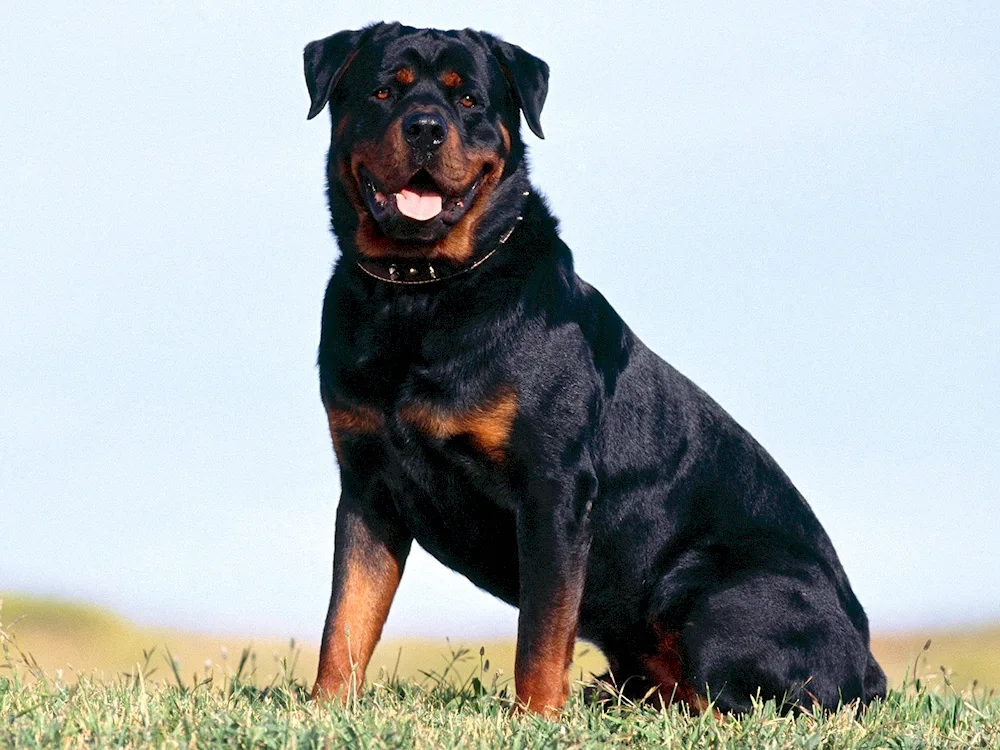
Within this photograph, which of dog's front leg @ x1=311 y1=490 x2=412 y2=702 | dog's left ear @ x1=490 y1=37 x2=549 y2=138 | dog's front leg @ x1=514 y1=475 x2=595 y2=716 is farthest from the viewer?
dog's left ear @ x1=490 y1=37 x2=549 y2=138

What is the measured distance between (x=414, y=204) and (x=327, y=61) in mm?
741

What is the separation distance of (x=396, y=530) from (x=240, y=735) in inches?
51.7

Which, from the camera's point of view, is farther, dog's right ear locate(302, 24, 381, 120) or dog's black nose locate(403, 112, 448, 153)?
dog's right ear locate(302, 24, 381, 120)

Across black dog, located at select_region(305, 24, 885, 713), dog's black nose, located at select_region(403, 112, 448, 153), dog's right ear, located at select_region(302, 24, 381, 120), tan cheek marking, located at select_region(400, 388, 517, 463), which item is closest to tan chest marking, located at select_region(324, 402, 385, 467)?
black dog, located at select_region(305, 24, 885, 713)

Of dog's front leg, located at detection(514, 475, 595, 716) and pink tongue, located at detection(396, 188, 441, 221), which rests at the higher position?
pink tongue, located at detection(396, 188, 441, 221)

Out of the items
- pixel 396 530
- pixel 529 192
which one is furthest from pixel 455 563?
pixel 529 192

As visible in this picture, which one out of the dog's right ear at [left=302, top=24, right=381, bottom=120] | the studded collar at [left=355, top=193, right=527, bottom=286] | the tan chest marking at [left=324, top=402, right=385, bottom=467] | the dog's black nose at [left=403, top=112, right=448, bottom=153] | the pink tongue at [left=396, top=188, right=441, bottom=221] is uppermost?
the dog's right ear at [left=302, top=24, right=381, bottom=120]

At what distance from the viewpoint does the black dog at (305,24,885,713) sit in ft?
15.3

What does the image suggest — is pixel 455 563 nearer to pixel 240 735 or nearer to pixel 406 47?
pixel 240 735

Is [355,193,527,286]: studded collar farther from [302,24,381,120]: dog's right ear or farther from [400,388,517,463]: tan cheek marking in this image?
[302,24,381,120]: dog's right ear

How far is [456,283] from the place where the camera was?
15.9 ft

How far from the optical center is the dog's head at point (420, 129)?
15.3 ft

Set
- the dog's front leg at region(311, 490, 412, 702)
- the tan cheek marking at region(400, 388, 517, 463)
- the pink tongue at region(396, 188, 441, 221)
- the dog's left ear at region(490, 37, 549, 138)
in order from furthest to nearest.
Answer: the dog's left ear at region(490, 37, 549, 138) < the dog's front leg at region(311, 490, 412, 702) < the pink tongue at region(396, 188, 441, 221) < the tan cheek marking at region(400, 388, 517, 463)

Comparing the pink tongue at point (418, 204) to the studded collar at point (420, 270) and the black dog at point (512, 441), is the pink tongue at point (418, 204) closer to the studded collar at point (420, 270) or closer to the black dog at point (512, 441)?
the black dog at point (512, 441)
